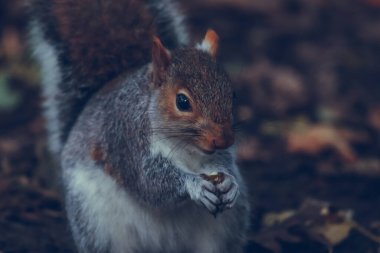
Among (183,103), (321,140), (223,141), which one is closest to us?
(223,141)

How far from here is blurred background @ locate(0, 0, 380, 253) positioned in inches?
153

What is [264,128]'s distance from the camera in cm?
521

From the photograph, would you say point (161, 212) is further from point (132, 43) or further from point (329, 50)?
point (329, 50)

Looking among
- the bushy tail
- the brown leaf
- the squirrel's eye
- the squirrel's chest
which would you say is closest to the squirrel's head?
the squirrel's eye

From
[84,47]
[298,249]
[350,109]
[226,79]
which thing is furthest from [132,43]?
[350,109]

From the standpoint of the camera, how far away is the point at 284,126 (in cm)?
521

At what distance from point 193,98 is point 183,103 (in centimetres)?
6

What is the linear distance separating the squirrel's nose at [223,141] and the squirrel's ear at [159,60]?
399 millimetres

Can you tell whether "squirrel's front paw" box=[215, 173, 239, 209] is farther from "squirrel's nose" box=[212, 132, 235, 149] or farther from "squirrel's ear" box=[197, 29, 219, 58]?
"squirrel's ear" box=[197, 29, 219, 58]

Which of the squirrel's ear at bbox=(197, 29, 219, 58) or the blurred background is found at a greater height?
the squirrel's ear at bbox=(197, 29, 219, 58)

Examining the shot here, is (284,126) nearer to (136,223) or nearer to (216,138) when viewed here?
(136,223)

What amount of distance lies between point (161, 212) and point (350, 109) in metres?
2.64

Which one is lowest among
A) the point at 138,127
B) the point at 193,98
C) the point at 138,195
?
the point at 138,195

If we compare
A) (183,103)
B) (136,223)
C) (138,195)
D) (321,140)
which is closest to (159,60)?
(183,103)
